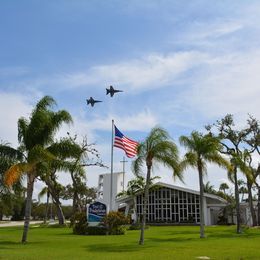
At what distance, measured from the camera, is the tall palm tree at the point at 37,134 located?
22531 millimetres

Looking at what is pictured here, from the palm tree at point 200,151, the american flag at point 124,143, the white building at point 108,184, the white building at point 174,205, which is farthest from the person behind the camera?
the white building at point 108,184

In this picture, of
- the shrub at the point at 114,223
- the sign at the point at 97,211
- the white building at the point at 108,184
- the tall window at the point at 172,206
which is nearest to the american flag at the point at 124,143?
the sign at the point at 97,211

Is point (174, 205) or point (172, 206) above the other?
point (174, 205)

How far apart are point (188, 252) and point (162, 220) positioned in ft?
136

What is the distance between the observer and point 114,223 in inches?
1299

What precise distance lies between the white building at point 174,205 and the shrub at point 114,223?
23.7 metres

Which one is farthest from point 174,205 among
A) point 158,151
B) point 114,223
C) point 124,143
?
point 158,151

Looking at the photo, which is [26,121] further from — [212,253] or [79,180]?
[79,180]

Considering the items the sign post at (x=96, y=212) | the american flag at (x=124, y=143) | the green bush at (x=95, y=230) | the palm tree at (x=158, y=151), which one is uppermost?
the american flag at (x=124, y=143)

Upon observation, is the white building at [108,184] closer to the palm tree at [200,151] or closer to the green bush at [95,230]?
the green bush at [95,230]

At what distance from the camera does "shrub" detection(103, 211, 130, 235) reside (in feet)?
107

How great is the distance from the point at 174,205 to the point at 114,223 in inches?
1051

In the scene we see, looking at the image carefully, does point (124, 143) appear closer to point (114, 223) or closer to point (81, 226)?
point (114, 223)

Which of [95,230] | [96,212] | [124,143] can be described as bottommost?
[95,230]
